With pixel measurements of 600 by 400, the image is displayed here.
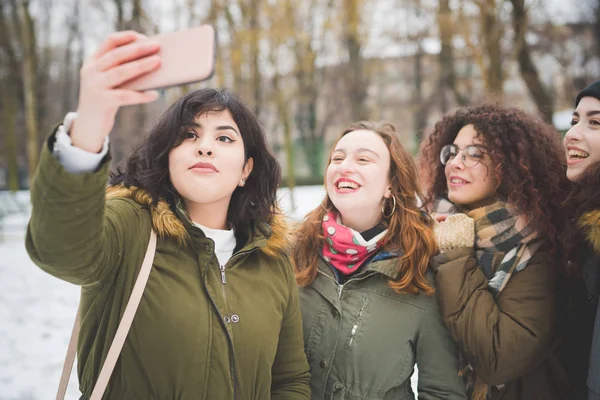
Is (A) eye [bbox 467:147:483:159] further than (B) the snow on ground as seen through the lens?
No

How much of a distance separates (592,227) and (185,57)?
1779 millimetres

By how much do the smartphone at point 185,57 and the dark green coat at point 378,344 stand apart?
4.84 feet

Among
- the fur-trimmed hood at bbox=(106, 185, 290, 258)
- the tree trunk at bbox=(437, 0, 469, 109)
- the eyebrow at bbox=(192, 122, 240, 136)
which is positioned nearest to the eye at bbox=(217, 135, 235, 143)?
the eyebrow at bbox=(192, 122, 240, 136)

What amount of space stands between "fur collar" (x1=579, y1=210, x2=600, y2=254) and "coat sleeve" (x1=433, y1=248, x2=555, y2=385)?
289 mm

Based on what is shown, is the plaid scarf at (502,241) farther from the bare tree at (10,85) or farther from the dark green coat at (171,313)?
the bare tree at (10,85)

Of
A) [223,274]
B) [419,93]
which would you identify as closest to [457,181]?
Answer: [223,274]

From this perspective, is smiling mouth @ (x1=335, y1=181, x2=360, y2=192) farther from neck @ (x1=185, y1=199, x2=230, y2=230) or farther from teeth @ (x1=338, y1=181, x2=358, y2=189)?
neck @ (x1=185, y1=199, x2=230, y2=230)

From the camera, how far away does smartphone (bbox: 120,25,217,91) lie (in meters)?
1.07

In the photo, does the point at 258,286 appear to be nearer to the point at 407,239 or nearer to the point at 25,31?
the point at 407,239

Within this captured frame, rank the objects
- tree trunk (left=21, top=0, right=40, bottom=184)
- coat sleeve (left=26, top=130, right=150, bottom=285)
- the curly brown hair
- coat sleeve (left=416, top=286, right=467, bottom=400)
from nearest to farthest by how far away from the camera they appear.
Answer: coat sleeve (left=26, top=130, right=150, bottom=285) < coat sleeve (left=416, top=286, right=467, bottom=400) < the curly brown hair < tree trunk (left=21, top=0, right=40, bottom=184)

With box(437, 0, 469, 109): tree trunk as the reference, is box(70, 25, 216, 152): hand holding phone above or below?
below

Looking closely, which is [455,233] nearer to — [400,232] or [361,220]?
[400,232]

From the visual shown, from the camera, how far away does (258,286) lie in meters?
1.89

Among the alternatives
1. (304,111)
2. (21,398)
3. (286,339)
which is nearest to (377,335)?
(286,339)
